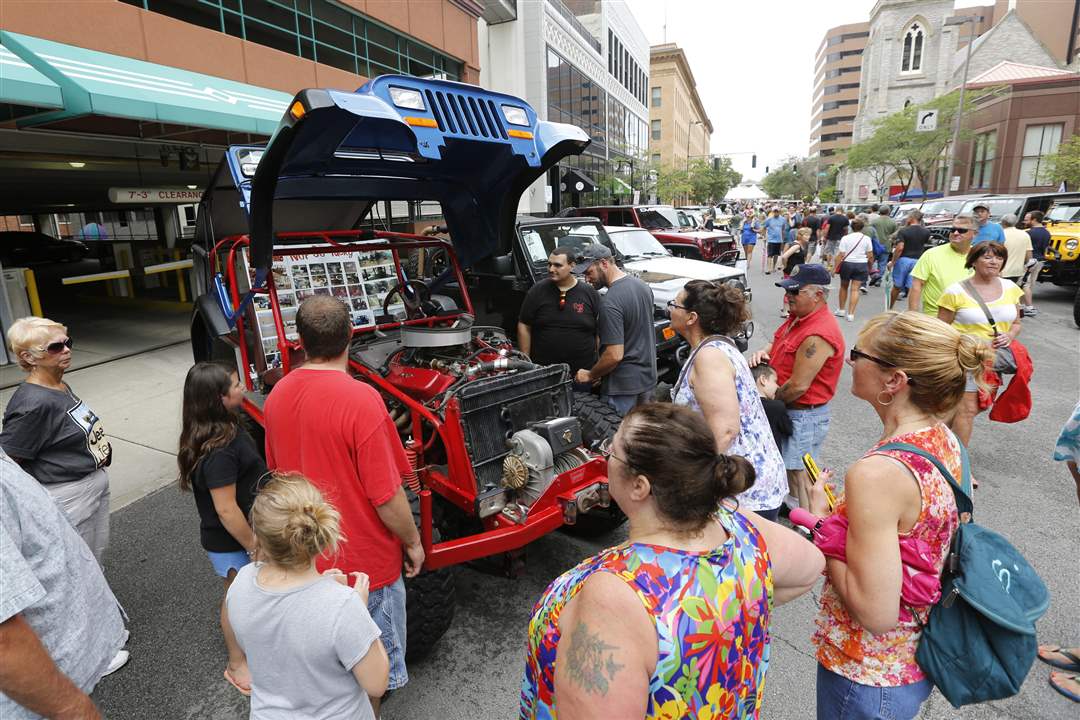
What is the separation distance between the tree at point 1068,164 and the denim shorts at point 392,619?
3535 centimetres

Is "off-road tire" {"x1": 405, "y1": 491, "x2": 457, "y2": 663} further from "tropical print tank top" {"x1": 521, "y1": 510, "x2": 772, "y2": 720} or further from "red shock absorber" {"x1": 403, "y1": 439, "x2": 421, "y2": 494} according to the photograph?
"tropical print tank top" {"x1": 521, "y1": 510, "x2": 772, "y2": 720}

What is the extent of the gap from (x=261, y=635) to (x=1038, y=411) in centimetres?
753

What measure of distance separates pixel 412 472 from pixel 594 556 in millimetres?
1340

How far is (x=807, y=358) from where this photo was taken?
3297mm

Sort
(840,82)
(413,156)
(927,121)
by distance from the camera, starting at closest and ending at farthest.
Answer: (413,156) < (927,121) < (840,82)

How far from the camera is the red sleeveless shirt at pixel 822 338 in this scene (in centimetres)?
331

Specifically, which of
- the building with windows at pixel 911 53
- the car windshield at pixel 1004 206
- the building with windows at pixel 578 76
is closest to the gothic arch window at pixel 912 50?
the building with windows at pixel 911 53

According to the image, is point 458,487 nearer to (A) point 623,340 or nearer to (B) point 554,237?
(A) point 623,340

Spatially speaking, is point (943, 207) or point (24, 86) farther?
point (943, 207)

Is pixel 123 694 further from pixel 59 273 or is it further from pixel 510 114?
pixel 59 273

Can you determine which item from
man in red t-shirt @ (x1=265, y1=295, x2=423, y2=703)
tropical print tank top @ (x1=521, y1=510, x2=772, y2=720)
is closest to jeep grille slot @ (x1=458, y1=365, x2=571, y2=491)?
man in red t-shirt @ (x1=265, y1=295, x2=423, y2=703)

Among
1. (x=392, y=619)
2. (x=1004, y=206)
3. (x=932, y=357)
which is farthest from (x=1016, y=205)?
(x=392, y=619)

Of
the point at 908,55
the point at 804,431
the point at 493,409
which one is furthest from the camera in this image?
the point at 908,55

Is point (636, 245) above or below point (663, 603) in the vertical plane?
above
